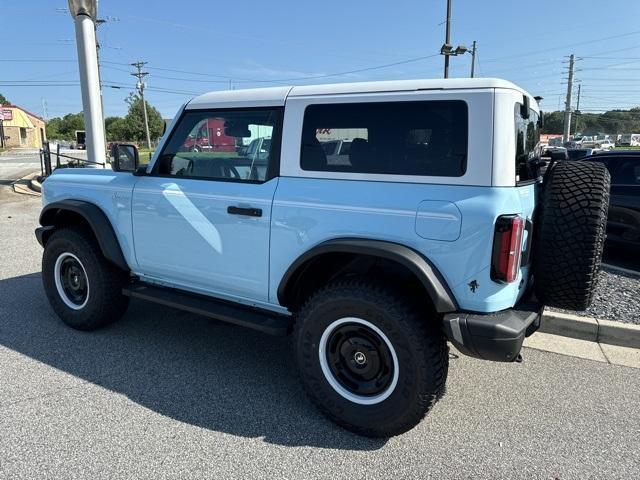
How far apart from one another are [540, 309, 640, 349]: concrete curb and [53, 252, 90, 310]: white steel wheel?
13.0 feet

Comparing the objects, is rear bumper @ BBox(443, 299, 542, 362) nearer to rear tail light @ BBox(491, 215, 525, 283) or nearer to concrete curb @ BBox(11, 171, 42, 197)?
rear tail light @ BBox(491, 215, 525, 283)

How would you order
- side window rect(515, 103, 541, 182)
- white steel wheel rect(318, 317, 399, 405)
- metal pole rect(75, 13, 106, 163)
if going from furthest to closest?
metal pole rect(75, 13, 106, 163)
white steel wheel rect(318, 317, 399, 405)
side window rect(515, 103, 541, 182)

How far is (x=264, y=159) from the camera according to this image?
318 cm

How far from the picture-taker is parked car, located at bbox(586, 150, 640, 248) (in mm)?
6197

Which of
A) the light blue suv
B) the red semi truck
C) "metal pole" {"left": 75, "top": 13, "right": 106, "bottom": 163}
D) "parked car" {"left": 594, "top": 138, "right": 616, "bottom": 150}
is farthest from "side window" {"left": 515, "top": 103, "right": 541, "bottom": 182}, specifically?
"parked car" {"left": 594, "top": 138, "right": 616, "bottom": 150}

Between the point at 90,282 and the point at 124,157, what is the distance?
1.10 metres

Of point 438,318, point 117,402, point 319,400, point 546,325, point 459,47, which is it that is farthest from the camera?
point 459,47

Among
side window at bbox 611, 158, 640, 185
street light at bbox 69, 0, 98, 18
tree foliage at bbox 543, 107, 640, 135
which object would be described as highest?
tree foliage at bbox 543, 107, 640, 135

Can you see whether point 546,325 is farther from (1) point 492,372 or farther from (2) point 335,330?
(2) point 335,330

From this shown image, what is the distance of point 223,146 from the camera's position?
11.3 ft

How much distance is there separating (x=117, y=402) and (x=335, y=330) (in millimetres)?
1499

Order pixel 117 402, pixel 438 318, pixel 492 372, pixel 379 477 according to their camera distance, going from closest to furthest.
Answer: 1. pixel 379 477
2. pixel 438 318
3. pixel 117 402
4. pixel 492 372

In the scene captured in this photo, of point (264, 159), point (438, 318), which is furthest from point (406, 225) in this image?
point (264, 159)

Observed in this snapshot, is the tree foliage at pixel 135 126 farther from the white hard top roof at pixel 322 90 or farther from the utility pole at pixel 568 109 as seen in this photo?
the white hard top roof at pixel 322 90
